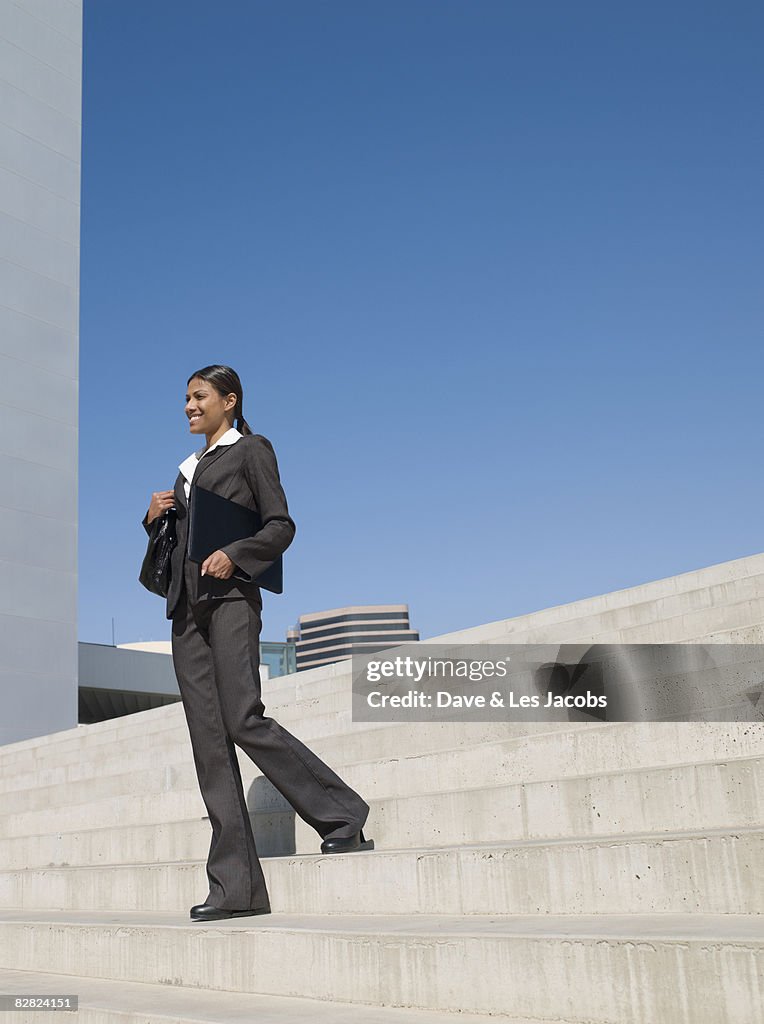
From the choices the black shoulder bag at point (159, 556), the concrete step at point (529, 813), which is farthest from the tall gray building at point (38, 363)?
the black shoulder bag at point (159, 556)

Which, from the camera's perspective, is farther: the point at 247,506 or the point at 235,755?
the point at 247,506

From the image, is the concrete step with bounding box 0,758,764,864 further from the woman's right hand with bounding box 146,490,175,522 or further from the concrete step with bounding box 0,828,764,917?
the woman's right hand with bounding box 146,490,175,522

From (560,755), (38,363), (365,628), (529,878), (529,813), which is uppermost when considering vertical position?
(365,628)

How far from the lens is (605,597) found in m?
10.9

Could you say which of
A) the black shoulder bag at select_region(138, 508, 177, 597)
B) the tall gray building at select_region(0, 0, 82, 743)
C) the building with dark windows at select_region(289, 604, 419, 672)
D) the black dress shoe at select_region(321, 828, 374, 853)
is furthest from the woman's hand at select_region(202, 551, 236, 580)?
the building with dark windows at select_region(289, 604, 419, 672)

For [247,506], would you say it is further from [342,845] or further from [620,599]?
[620,599]

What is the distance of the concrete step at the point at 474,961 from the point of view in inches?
76.2

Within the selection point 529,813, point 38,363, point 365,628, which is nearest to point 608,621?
point 529,813

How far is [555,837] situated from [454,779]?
872 mm

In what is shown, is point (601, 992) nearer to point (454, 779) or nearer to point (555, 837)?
point (555, 837)

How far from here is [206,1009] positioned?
2570 millimetres

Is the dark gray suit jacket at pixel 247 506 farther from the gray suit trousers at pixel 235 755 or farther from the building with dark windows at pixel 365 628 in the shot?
the building with dark windows at pixel 365 628

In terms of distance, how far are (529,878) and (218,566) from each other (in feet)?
4.68

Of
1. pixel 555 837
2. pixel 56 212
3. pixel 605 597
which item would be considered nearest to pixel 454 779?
pixel 555 837
